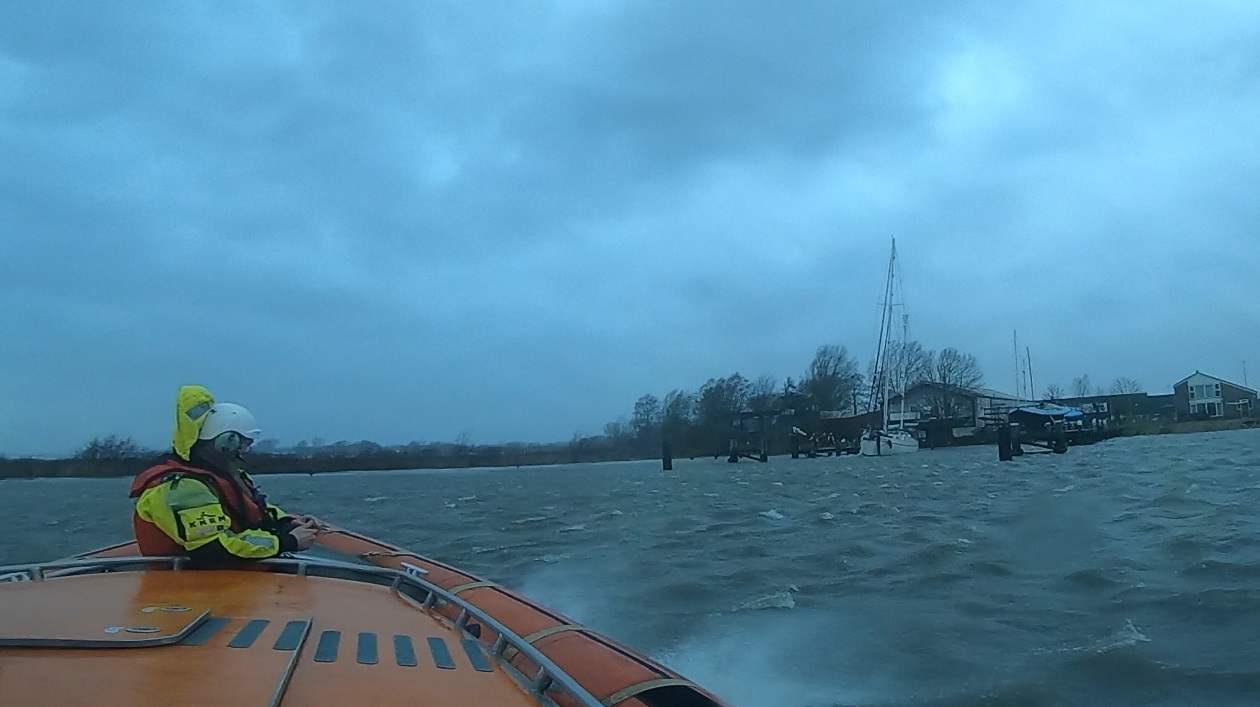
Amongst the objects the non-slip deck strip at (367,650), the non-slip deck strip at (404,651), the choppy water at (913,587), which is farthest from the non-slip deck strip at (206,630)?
the choppy water at (913,587)

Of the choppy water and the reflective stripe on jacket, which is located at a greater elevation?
the reflective stripe on jacket

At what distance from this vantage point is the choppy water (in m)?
5.25

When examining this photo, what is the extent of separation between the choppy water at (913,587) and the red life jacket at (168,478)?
2.77m

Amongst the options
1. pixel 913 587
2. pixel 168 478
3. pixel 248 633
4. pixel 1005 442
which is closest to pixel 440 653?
pixel 248 633

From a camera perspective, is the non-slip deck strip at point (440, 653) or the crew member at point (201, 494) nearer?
the non-slip deck strip at point (440, 653)

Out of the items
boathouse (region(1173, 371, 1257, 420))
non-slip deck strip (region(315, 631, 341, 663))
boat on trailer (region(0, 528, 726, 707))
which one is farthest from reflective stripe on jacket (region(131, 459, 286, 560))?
boathouse (region(1173, 371, 1257, 420))

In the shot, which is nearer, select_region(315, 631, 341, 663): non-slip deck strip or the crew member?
select_region(315, 631, 341, 663): non-slip deck strip

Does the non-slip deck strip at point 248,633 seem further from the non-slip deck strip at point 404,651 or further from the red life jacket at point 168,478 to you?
the red life jacket at point 168,478

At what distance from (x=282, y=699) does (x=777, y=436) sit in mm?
70508

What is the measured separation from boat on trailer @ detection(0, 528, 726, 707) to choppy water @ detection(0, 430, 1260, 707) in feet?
7.27

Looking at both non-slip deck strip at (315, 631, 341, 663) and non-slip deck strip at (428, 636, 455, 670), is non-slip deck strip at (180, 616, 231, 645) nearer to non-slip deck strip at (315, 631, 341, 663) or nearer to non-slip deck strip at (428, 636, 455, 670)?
non-slip deck strip at (315, 631, 341, 663)

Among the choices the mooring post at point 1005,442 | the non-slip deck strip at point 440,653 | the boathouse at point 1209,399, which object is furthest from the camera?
the boathouse at point 1209,399

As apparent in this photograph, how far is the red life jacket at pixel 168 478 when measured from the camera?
388 cm

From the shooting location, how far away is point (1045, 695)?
4.94 metres
